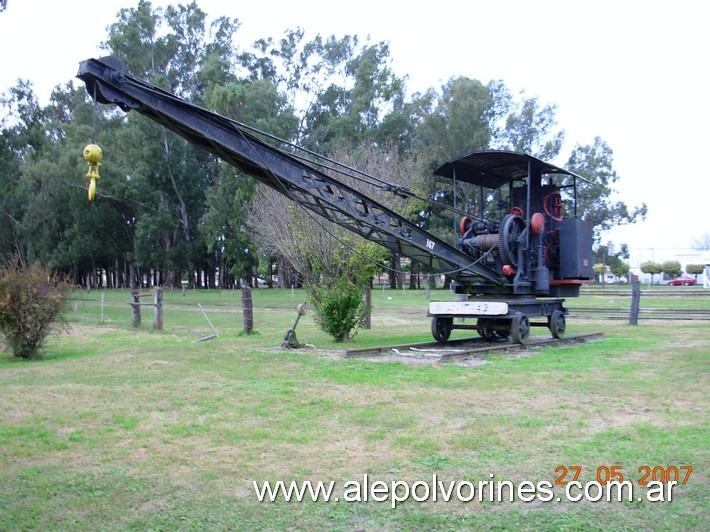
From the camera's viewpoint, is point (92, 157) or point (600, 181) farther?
point (600, 181)

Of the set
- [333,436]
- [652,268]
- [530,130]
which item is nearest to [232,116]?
[530,130]

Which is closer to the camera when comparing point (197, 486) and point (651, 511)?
point (651, 511)

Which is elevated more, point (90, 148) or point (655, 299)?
point (90, 148)

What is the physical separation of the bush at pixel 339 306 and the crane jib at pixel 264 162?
2.31 meters

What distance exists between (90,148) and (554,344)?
1024cm

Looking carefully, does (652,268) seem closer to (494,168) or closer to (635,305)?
(635,305)

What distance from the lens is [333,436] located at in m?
6.43

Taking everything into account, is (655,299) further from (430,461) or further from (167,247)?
(167,247)

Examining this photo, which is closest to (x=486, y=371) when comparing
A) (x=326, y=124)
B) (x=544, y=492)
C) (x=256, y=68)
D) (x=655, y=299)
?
(x=544, y=492)

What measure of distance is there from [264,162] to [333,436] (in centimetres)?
585

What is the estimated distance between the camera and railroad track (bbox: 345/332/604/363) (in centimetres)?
1204

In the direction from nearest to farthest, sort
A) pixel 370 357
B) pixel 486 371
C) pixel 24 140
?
pixel 486 371 < pixel 370 357 < pixel 24 140

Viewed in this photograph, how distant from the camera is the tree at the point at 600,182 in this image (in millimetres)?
61625

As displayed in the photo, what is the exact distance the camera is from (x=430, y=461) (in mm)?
5598
